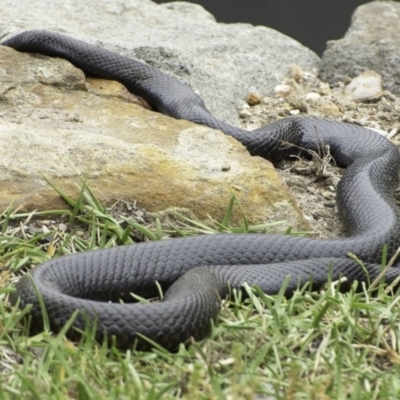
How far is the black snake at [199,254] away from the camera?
4.13m

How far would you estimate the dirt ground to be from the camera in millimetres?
6387

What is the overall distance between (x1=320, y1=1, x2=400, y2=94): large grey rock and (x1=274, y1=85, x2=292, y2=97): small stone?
0.53 m

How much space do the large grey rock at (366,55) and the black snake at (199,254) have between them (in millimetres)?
1455

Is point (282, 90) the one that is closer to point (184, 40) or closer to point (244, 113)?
point (244, 113)

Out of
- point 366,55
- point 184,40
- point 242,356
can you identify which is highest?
point 242,356

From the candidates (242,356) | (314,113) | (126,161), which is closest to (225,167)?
(126,161)

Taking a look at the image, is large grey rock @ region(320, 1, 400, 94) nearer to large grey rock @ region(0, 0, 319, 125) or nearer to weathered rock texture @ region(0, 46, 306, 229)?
large grey rock @ region(0, 0, 319, 125)

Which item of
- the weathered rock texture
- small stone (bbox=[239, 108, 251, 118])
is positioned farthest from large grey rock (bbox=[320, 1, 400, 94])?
the weathered rock texture

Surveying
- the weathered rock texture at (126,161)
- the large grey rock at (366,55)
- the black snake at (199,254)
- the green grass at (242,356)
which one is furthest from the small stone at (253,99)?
the green grass at (242,356)

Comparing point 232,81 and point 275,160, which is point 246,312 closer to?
point 275,160

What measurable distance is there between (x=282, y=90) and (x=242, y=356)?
4472 millimetres

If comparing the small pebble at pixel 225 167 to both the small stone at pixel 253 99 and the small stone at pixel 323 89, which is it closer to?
the small stone at pixel 253 99

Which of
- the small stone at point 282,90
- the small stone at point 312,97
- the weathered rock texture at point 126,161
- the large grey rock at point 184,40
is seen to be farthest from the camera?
the small stone at point 282,90

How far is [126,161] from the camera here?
18.9ft
